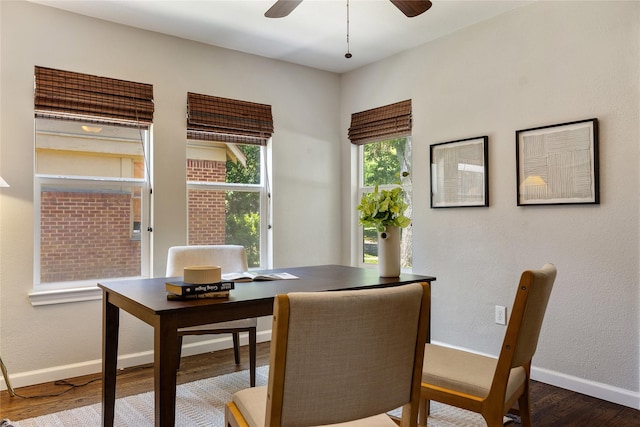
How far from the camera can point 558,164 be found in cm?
275

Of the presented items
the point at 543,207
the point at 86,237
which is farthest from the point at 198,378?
the point at 543,207

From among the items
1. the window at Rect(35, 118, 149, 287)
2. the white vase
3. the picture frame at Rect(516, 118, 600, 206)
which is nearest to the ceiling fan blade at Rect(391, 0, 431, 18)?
the white vase

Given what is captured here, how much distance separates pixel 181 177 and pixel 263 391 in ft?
7.48

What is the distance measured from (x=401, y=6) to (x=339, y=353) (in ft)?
5.62

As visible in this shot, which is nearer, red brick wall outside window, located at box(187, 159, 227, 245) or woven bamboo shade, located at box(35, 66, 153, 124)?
woven bamboo shade, located at box(35, 66, 153, 124)

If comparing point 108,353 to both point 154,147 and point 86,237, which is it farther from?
point 154,147

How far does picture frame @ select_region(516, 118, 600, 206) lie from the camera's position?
2608 mm

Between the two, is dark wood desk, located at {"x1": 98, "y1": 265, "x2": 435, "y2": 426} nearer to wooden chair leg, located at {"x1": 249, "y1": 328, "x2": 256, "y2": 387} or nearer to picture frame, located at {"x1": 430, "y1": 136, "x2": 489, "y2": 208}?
wooden chair leg, located at {"x1": 249, "y1": 328, "x2": 256, "y2": 387}

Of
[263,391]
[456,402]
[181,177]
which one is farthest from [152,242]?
[456,402]

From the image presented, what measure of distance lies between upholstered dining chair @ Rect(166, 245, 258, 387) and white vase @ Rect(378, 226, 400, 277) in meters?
0.95

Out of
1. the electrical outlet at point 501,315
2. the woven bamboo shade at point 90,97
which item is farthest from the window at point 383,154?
the woven bamboo shade at point 90,97

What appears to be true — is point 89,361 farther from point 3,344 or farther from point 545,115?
point 545,115

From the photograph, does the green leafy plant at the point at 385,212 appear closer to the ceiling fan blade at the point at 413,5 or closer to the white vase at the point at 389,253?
the white vase at the point at 389,253

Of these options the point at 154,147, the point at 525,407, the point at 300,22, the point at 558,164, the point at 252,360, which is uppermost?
the point at 300,22
